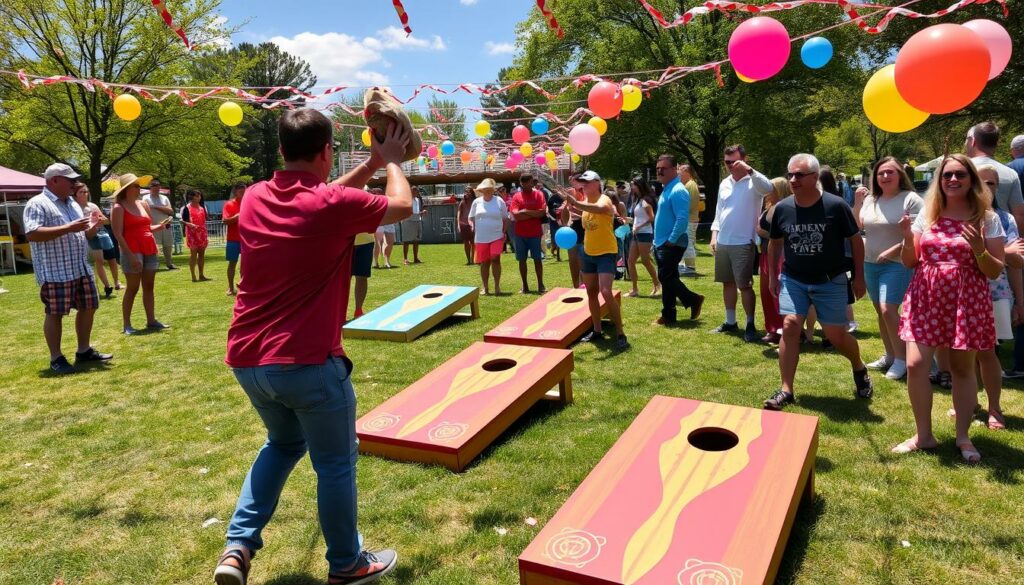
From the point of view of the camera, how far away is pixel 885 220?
4852 millimetres

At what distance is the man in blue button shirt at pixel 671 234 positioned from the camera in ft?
23.2

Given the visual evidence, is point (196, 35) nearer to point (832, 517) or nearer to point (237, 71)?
point (237, 71)

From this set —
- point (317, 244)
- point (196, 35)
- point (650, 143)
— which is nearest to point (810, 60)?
point (317, 244)

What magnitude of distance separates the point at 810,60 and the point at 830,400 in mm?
3212

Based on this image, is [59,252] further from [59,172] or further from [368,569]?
[368,569]

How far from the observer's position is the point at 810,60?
5723mm

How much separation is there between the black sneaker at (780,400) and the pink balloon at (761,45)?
2.53 m

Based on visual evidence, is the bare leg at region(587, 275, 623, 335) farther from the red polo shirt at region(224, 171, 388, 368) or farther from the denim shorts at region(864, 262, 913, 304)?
the red polo shirt at region(224, 171, 388, 368)

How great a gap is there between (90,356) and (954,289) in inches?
306

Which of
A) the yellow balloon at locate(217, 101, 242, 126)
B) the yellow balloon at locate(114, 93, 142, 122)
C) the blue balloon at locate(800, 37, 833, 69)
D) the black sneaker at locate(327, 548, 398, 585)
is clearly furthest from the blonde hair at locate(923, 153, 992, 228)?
the yellow balloon at locate(114, 93, 142, 122)

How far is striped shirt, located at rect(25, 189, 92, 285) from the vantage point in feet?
18.7

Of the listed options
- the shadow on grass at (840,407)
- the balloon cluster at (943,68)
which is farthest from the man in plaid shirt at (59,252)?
the balloon cluster at (943,68)

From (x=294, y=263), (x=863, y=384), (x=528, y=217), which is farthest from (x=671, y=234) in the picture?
(x=294, y=263)

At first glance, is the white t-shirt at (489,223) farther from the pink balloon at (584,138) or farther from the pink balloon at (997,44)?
the pink balloon at (997,44)
